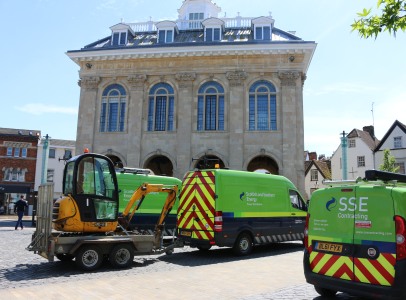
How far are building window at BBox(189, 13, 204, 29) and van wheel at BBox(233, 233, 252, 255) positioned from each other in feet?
74.6

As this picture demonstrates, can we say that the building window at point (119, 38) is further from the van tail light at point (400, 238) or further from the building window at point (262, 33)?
the van tail light at point (400, 238)

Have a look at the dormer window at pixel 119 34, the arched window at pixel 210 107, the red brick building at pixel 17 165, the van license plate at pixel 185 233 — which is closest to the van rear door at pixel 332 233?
the van license plate at pixel 185 233

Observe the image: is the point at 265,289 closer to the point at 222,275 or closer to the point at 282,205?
the point at 222,275

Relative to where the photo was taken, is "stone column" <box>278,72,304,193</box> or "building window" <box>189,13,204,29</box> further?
"building window" <box>189,13,204,29</box>

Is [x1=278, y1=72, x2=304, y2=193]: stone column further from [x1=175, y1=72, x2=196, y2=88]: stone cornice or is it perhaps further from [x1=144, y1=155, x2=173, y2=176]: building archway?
[x1=144, y1=155, x2=173, y2=176]: building archway

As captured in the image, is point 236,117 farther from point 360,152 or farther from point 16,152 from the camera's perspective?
point 16,152

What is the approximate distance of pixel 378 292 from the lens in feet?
16.8

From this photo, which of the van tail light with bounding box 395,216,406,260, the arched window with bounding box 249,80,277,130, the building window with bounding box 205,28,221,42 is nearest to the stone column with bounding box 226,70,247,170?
the arched window with bounding box 249,80,277,130

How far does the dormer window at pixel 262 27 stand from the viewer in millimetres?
26139

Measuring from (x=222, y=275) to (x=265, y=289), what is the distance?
1543mm

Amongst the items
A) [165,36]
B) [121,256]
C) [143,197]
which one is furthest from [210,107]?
[121,256]

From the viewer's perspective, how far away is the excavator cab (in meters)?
8.73

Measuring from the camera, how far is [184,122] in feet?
82.9

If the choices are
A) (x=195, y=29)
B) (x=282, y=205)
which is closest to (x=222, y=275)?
(x=282, y=205)
